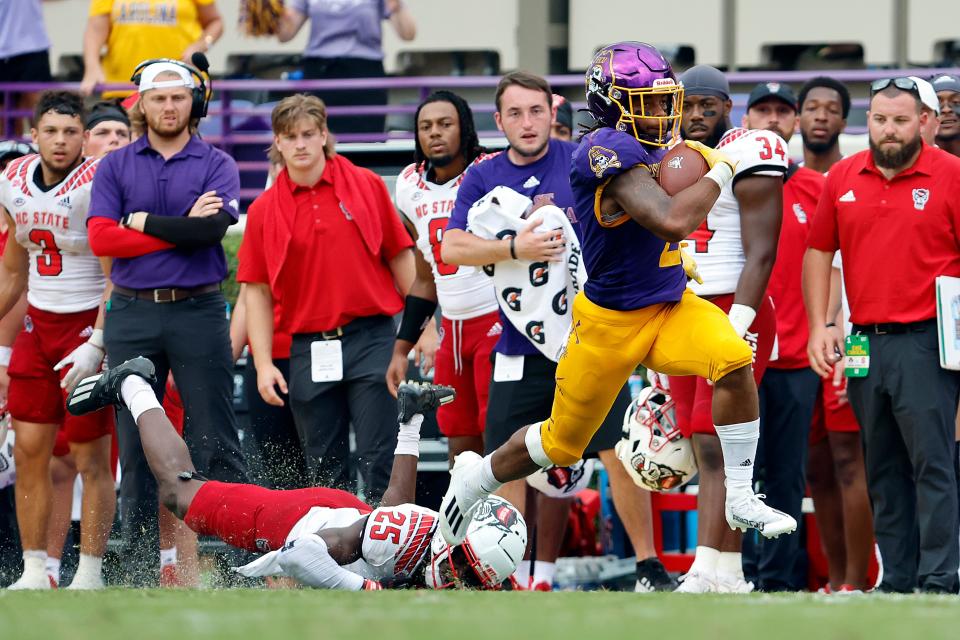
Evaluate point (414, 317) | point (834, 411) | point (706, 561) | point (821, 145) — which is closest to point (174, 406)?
point (414, 317)

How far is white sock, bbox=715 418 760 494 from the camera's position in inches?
243

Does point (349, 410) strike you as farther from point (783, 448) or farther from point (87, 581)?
point (783, 448)

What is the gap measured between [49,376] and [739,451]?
13.7 feet

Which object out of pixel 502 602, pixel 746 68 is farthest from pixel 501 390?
pixel 746 68

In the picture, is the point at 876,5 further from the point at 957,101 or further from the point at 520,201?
the point at 520,201

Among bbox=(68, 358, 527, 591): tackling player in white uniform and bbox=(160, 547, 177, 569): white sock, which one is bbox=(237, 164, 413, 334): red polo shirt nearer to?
bbox=(68, 358, 527, 591): tackling player in white uniform

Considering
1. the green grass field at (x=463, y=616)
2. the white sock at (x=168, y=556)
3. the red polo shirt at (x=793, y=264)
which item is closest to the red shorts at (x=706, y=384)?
the red polo shirt at (x=793, y=264)

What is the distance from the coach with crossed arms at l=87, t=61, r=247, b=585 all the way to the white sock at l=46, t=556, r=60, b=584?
0.59 m

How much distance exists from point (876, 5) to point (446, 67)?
3.66 metres

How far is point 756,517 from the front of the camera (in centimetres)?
609

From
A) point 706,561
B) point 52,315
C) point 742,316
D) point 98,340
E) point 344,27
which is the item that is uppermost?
point 344,27

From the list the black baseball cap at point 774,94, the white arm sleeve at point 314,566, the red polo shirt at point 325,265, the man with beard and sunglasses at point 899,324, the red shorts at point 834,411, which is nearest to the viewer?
the white arm sleeve at point 314,566

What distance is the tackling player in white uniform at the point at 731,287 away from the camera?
707 centimetres

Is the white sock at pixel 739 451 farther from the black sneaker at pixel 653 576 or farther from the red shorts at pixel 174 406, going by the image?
the red shorts at pixel 174 406
